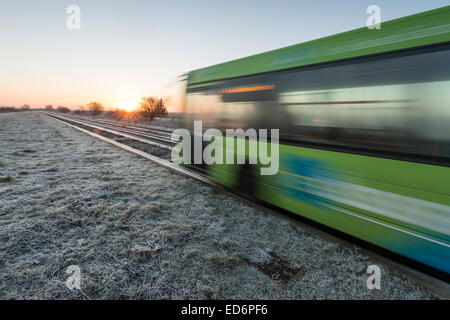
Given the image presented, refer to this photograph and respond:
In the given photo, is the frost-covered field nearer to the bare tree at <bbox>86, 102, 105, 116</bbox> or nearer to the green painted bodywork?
the green painted bodywork

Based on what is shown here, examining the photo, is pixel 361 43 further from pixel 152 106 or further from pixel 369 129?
pixel 152 106

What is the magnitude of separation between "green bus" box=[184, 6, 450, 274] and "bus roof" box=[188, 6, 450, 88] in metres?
0.01

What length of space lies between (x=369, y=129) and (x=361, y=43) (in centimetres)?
126

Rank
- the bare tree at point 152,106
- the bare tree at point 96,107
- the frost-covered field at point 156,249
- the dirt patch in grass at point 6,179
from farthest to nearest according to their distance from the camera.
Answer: the bare tree at point 96,107 < the bare tree at point 152,106 < the dirt patch in grass at point 6,179 < the frost-covered field at point 156,249

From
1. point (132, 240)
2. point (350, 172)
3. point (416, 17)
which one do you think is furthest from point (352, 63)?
point (132, 240)

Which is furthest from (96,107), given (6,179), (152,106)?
(6,179)

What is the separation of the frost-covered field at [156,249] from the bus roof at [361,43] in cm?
294

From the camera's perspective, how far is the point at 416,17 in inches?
101

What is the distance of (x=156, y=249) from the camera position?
3.04m

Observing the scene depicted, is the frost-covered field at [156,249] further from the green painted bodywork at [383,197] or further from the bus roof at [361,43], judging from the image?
the bus roof at [361,43]

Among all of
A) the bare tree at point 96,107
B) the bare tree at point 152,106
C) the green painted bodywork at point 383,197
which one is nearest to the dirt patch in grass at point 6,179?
the green painted bodywork at point 383,197

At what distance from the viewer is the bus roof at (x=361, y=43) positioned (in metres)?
2.46
